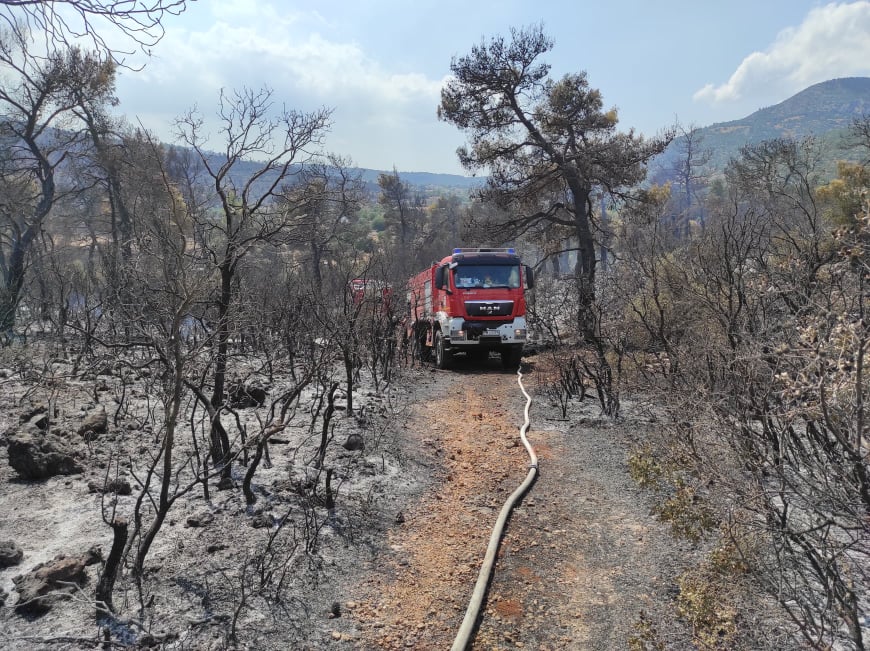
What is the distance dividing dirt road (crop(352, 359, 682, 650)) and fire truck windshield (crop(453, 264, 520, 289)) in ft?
22.9

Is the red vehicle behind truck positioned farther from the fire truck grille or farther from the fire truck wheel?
the fire truck wheel

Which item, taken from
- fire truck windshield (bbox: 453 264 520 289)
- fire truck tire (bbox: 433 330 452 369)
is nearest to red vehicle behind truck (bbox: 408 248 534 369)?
fire truck windshield (bbox: 453 264 520 289)

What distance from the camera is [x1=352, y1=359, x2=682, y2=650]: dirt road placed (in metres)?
3.66

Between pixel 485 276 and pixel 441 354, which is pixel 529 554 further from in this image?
pixel 441 354

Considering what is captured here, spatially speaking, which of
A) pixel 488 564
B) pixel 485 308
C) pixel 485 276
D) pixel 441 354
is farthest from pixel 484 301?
pixel 488 564

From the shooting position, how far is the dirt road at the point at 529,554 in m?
3.66

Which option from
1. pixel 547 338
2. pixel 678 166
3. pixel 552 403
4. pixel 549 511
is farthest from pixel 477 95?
pixel 678 166

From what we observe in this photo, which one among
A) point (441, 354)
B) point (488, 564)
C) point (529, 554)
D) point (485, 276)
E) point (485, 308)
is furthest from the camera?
point (441, 354)

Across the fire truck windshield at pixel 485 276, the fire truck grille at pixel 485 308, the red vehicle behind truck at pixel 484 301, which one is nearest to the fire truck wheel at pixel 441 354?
the red vehicle behind truck at pixel 484 301

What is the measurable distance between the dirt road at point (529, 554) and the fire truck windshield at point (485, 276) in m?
6.99

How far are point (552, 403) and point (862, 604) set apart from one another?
6.45m

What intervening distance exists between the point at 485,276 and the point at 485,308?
890 mm

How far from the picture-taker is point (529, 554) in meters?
4.64

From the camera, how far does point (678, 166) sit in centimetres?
7644
